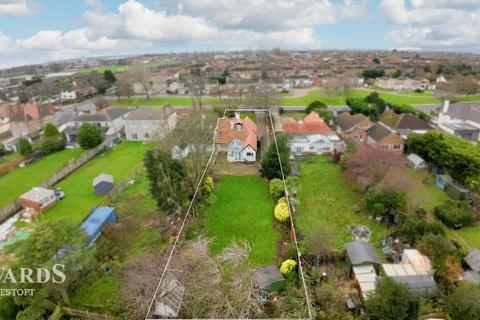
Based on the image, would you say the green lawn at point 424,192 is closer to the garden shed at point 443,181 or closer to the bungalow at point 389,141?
the garden shed at point 443,181

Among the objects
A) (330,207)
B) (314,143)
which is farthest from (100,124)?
(330,207)

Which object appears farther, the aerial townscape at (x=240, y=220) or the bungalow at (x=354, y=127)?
the bungalow at (x=354, y=127)

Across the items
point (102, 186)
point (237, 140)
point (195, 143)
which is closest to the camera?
point (237, 140)

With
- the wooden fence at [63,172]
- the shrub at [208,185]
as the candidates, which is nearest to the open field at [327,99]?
the wooden fence at [63,172]

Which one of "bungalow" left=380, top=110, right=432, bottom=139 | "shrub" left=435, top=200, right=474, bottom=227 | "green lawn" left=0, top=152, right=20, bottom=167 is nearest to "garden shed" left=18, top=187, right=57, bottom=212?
"green lawn" left=0, top=152, right=20, bottom=167

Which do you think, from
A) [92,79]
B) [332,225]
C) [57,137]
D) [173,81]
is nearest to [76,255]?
[332,225]

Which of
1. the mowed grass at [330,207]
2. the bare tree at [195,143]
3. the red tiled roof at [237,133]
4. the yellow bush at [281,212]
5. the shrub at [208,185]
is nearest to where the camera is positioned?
the red tiled roof at [237,133]

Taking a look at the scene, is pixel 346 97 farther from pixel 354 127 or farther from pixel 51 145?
pixel 51 145

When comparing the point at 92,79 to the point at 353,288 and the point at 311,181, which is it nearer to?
the point at 311,181
